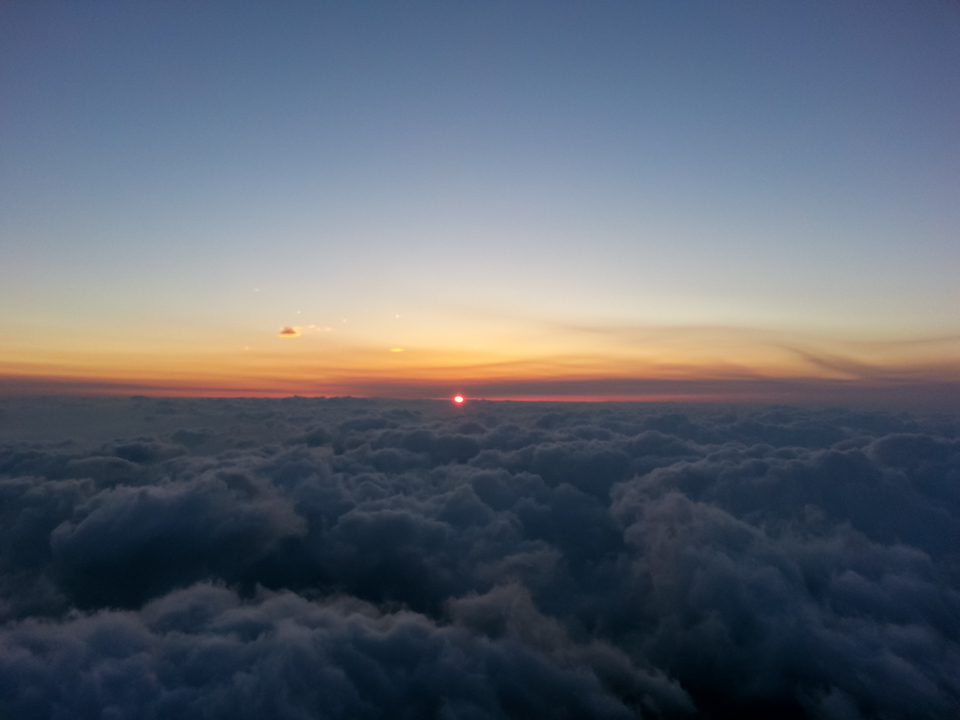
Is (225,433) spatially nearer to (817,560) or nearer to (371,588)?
(371,588)

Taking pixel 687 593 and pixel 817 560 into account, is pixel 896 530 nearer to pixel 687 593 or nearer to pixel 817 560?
pixel 817 560

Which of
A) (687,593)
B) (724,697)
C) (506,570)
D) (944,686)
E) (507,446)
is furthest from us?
Answer: (507,446)

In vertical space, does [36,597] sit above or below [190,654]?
below

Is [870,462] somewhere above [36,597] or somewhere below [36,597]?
above

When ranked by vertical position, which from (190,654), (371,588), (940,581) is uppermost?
(190,654)

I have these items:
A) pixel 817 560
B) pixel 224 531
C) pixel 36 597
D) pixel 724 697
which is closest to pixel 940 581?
pixel 817 560

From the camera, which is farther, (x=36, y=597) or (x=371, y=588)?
(x=371, y=588)

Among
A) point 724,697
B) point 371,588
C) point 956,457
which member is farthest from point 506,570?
point 956,457

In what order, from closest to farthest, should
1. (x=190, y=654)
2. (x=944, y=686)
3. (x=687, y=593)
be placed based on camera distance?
1. (x=190, y=654)
2. (x=944, y=686)
3. (x=687, y=593)

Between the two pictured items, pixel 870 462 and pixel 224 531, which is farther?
pixel 870 462
